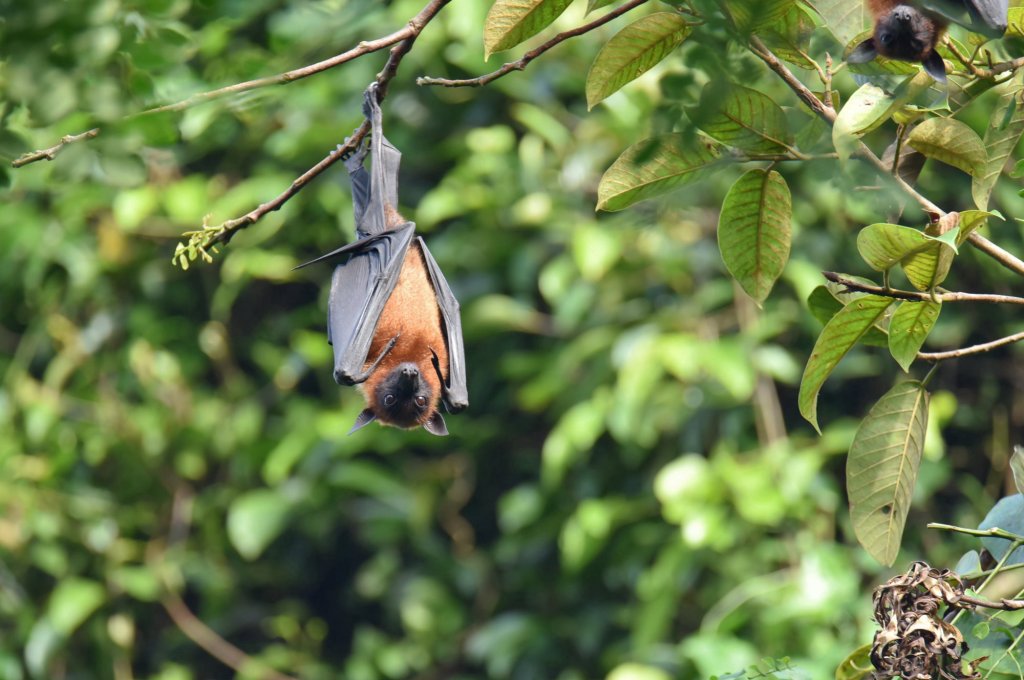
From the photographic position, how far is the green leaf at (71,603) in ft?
15.5

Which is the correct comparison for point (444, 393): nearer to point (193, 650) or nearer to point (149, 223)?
point (149, 223)

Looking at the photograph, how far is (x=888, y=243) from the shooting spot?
164 centimetres

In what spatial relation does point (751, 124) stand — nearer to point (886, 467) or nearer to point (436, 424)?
point (886, 467)

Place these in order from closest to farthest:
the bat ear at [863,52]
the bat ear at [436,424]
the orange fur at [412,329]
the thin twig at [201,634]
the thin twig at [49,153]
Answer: the bat ear at [863,52] < the thin twig at [49,153] < the bat ear at [436,424] < the orange fur at [412,329] < the thin twig at [201,634]

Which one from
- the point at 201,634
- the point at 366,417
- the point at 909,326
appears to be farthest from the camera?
the point at 201,634

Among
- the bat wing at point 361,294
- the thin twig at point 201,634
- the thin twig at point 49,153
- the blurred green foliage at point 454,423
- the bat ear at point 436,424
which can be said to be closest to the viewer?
the thin twig at point 49,153

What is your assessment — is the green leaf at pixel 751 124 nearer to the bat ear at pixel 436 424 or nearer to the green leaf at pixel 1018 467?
the green leaf at pixel 1018 467

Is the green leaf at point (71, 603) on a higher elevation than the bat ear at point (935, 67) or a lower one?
lower

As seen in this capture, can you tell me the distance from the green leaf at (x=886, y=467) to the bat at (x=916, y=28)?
537 millimetres

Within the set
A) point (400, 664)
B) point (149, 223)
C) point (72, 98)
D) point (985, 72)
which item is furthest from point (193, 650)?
point (985, 72)

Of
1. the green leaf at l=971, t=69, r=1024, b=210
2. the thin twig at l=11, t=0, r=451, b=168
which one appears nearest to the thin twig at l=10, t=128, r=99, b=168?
the thin twig at l=11, t=0, r=451, b=168

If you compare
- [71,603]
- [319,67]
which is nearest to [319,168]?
[319,67]

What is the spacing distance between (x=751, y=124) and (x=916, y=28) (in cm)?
27

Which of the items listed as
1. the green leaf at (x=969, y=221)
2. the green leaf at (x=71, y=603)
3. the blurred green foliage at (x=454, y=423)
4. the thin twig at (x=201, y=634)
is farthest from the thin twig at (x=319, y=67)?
the thin twig at (x=201, y=634)
